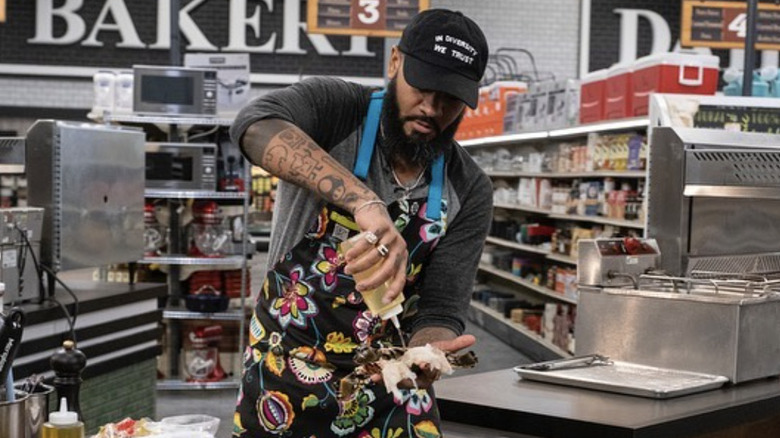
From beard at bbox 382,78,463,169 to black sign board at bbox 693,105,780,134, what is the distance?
15.2 feet

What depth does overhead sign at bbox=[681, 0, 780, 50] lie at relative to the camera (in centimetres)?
1277

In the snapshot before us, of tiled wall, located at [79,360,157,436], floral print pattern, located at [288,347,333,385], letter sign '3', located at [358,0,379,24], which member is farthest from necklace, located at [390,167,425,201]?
letter sign '3', located at [358,0,379,24]

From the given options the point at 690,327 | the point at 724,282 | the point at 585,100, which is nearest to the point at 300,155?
the point at 690,327

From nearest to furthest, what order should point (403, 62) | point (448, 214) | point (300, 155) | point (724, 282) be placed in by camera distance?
point (300, 155), point (403, 62), point (448, 214), point (724, 282)

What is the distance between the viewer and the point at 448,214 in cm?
229

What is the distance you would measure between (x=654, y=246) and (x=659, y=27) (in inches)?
557

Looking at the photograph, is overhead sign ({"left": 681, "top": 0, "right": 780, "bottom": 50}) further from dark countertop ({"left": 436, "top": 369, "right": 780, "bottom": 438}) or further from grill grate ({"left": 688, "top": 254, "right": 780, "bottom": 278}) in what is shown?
dark countertop ({"left": 436, "top": 369, "right": 780, "bottom": 438})

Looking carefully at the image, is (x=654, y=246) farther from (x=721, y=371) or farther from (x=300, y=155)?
(x=300, y=155)

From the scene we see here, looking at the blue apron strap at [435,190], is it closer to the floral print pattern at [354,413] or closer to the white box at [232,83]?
the floral print pattern at [354,413]

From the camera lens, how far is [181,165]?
7559mm

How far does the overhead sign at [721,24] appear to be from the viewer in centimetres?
1277

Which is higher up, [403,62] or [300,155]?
[403,62]

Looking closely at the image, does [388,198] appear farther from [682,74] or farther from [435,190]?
[682,74]

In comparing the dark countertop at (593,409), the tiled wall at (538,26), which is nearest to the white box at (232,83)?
the dark countertop at (593,409)
